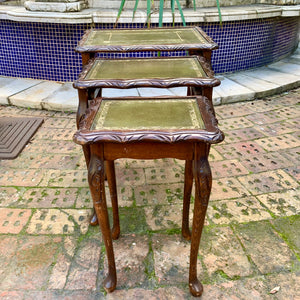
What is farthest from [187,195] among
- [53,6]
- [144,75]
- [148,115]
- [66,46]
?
[53,6]

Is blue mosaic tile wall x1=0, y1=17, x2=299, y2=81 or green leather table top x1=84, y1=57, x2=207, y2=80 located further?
blue mosaic tile wall x1=0, y1=17, x2=299, y2=81

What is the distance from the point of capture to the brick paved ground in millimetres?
1774

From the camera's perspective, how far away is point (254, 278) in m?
1.80

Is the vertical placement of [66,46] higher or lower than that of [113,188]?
higher

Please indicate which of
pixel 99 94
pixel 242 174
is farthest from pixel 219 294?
pixel 99 94

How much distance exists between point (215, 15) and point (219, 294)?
383 cm

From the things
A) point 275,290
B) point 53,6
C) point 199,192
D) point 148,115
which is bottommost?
point 275,290

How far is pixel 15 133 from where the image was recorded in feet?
11.2

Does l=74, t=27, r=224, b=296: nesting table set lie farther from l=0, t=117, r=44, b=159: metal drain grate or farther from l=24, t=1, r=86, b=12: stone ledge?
l=24, t=1, r=86, b=12: stone ledge

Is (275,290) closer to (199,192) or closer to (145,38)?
(199,192)

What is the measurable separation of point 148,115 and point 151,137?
24 centimetres

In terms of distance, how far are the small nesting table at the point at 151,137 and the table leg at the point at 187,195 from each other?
39 centimetres

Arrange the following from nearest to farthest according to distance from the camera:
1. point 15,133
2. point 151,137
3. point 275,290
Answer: point 151,137 < point 275,290 < point 15,133

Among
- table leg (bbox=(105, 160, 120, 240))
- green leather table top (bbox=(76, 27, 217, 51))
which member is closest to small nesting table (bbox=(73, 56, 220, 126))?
green leather table top (bbox=(76, 27, 217, 51))
